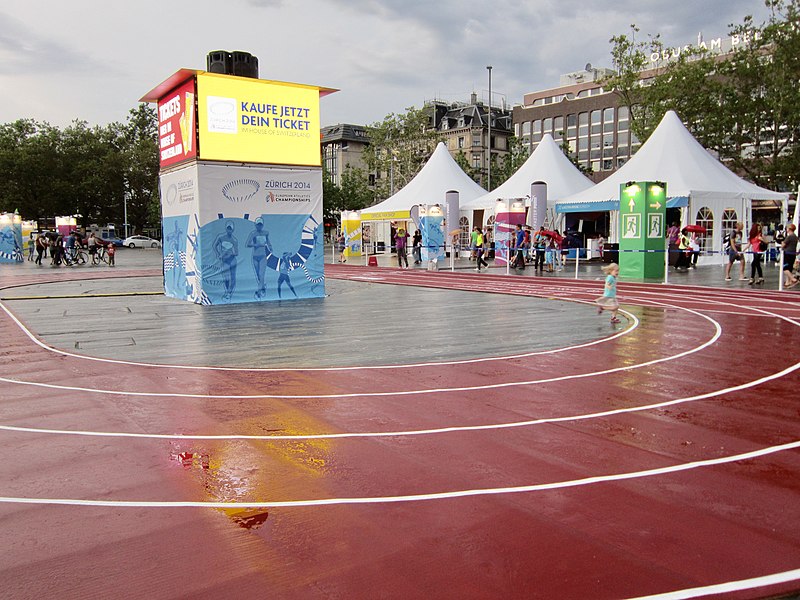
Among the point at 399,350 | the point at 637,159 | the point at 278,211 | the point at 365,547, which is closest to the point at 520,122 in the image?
the point at 637,159

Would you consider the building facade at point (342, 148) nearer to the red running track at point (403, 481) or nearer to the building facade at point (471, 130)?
the building facade at point (471, 130)

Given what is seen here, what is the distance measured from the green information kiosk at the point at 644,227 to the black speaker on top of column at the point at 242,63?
14054mm

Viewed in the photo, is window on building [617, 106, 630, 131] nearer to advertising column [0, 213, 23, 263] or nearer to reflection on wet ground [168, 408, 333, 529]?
advertising column [0, 213, 23, 263]

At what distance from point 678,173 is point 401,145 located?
38.0m

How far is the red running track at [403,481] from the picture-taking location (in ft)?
12.1

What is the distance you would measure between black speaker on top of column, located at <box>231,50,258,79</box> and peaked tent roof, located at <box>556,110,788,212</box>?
20495 mm

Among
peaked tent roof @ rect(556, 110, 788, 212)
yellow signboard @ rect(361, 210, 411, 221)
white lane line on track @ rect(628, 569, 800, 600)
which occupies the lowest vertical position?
white lane line on track @ rect(628, 569, 800, 600)

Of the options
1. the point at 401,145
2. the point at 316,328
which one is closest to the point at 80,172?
the point at 401,145

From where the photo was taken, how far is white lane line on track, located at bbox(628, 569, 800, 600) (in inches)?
135

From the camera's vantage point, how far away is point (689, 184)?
31484mm

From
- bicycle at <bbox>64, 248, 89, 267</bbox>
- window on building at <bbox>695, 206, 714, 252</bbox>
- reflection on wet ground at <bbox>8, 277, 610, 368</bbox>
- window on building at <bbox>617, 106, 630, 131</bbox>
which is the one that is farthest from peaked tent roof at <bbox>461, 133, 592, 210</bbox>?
window on building at <bbox>617, 106, 630, 131</bbox>

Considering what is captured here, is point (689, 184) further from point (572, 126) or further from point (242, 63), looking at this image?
point (572, 126)

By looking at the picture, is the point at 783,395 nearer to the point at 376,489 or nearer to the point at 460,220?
the point at 376,489

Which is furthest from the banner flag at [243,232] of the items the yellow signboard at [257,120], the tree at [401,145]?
the tree at [401,145]
